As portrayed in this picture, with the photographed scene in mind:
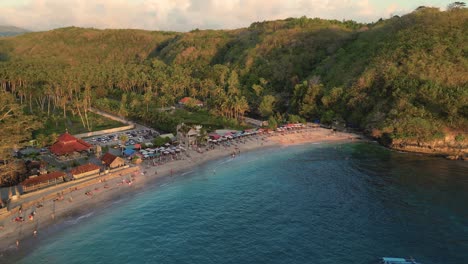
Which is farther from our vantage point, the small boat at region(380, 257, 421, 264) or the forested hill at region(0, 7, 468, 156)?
the forested hill at region(0, 7, 468, 156)

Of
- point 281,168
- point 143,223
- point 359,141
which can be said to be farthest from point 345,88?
point 143,223

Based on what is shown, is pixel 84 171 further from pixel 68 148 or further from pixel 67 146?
pixel 67 146

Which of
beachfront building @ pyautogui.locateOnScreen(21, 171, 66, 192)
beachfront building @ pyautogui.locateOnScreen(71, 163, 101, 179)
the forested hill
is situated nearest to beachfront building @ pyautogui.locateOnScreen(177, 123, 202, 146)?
the forested hill

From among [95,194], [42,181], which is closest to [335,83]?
[95,194]

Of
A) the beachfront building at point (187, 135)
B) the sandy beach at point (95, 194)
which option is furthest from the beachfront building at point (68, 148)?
the beachfront building at point (187, 135)

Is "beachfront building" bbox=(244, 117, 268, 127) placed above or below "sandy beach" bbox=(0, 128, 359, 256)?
above

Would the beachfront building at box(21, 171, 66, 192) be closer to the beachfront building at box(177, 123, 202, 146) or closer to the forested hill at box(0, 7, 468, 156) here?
the beachfront building at box(177, 123, 202, 146)
